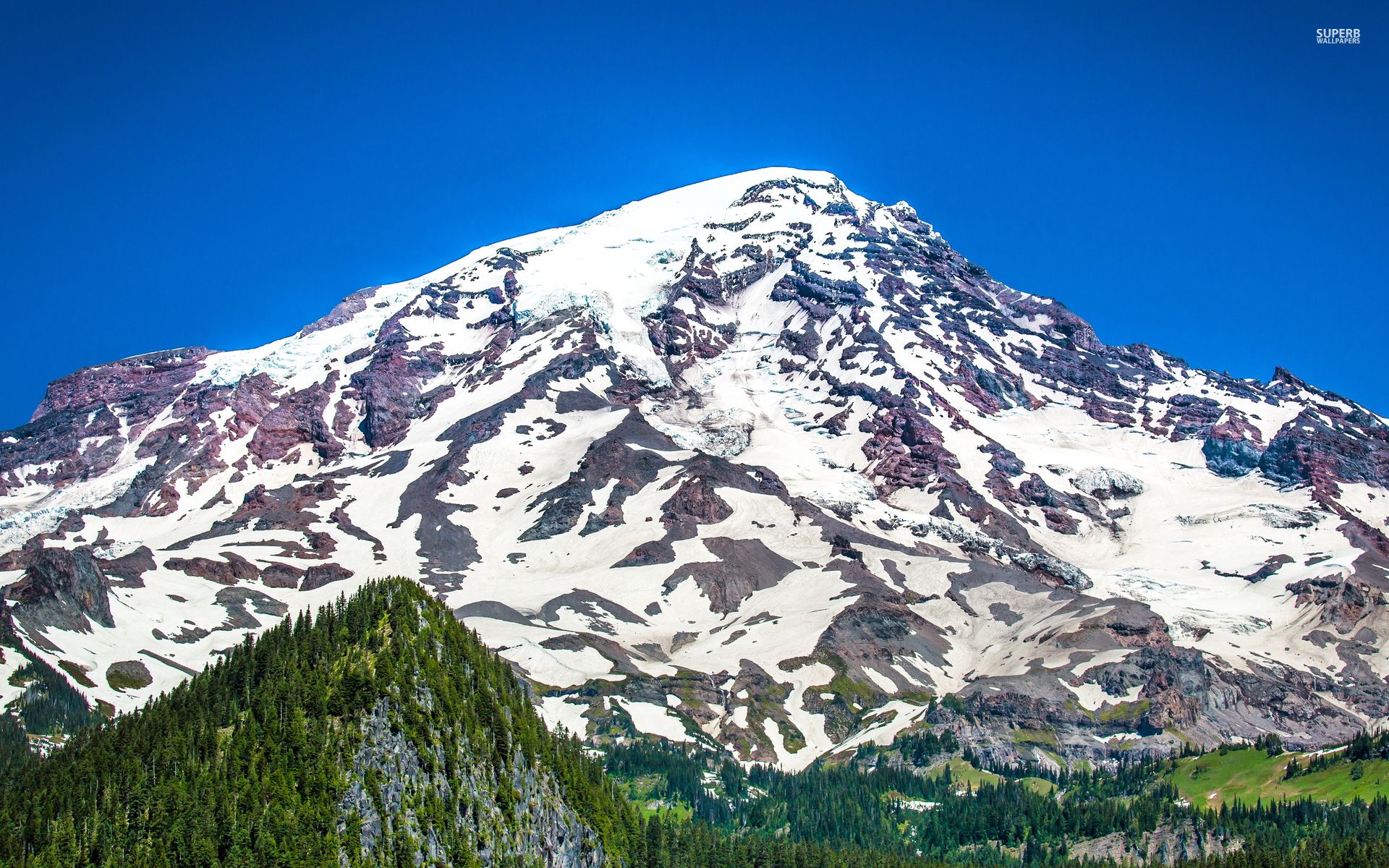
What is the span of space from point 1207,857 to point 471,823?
8984 centimetres

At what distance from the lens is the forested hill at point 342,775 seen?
108 metres

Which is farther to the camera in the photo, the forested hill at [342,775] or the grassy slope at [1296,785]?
the grassy slope at [1296,785]

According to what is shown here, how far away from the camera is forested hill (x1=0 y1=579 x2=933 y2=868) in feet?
355

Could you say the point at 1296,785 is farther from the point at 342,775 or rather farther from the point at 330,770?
the point at 330,770

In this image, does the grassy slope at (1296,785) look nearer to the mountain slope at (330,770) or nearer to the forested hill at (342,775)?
the forested hill at (342,775)

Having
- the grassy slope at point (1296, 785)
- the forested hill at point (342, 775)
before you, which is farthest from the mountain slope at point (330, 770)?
the grassy slope at point (1296, 785)

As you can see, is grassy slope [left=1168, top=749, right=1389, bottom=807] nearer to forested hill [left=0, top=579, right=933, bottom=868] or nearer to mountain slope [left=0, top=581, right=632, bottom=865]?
forested hill [left=0, top=579, right=933, bottom=868]

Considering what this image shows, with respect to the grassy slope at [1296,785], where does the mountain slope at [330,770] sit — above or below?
above

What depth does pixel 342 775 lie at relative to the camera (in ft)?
384

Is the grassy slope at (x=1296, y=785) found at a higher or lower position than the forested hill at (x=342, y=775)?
lower

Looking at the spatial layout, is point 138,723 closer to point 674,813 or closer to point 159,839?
point 159,839

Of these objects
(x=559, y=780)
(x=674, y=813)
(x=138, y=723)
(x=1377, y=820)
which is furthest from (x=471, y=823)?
(x=1377, y=820)

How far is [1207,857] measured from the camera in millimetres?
164875

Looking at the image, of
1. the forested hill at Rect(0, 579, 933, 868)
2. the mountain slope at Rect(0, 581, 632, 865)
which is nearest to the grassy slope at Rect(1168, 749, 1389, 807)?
the forested hill at Rect(0, 579, 933, 868)
